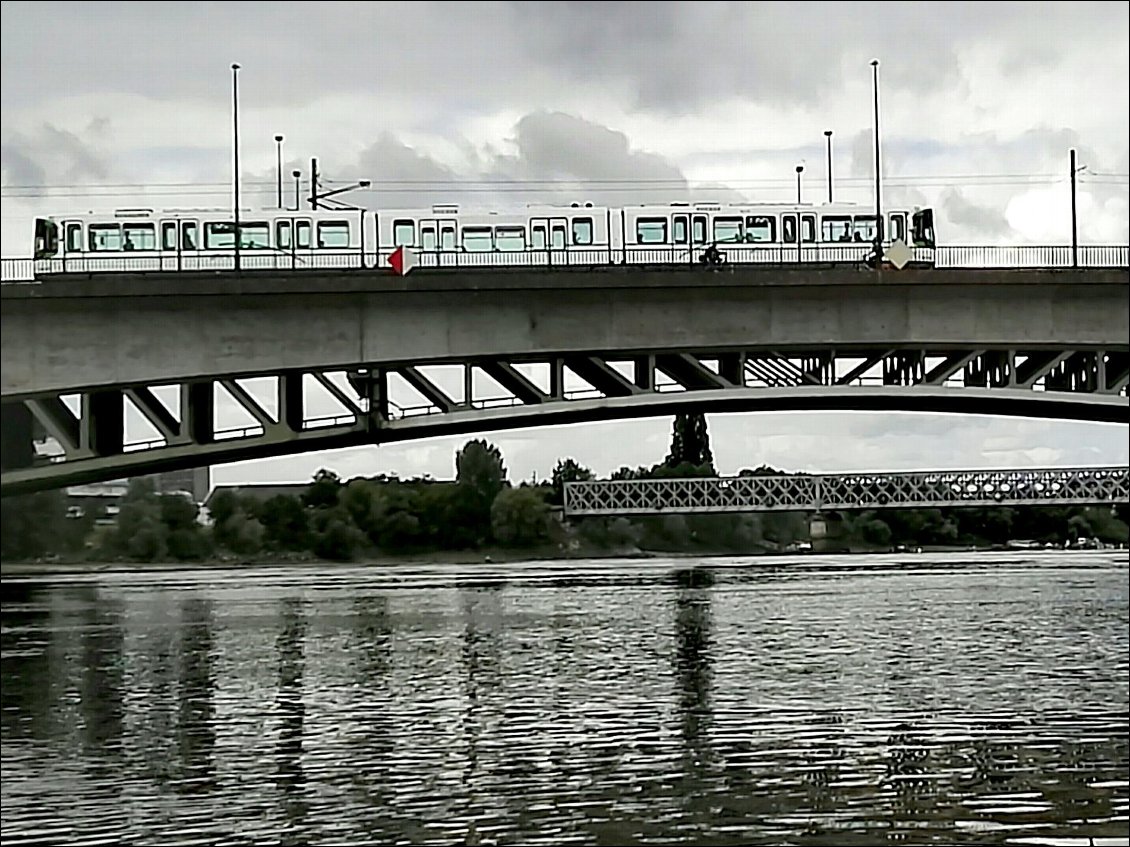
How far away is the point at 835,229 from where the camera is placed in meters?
53.1

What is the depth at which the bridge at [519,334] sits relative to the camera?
3328cm

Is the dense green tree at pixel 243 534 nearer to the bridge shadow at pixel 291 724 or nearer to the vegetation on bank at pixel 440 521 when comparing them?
the vegetation on bank at pixel 440 521

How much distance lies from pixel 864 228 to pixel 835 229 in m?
0.91

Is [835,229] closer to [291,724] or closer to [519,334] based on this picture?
[519,334]

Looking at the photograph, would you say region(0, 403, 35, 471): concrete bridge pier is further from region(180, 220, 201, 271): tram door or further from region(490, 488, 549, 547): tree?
region(490, 488, 549, 547): tree

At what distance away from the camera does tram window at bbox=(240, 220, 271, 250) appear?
50594mm

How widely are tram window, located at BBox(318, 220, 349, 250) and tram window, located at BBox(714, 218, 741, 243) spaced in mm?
10659

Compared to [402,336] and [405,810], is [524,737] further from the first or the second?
[402,336]

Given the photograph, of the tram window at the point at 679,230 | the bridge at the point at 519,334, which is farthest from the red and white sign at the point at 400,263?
the tram window at the point at 679,230

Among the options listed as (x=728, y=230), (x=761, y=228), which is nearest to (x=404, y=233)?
(x=728, y=230)

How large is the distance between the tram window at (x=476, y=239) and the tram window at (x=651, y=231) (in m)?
4.19

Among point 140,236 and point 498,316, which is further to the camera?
point 140,236

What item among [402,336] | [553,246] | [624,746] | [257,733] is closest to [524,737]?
[624,746]

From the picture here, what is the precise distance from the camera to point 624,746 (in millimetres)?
23484
